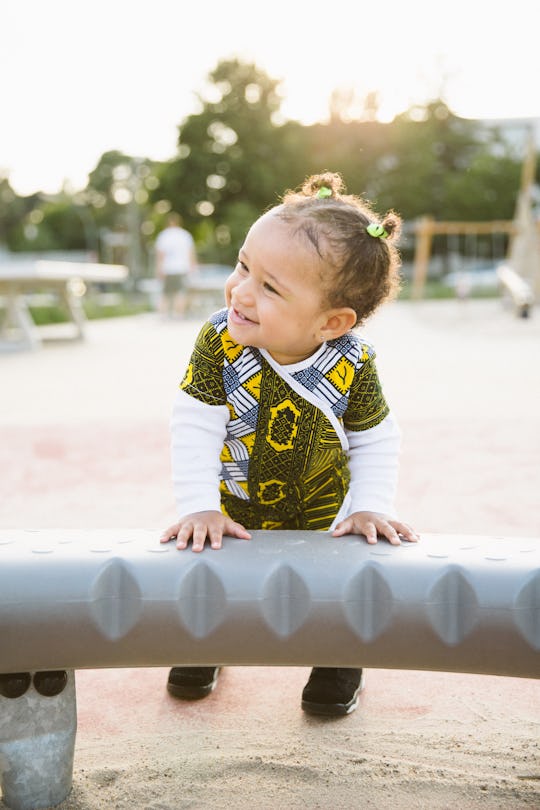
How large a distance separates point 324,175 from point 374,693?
1.01m

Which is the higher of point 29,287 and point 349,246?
point 349,246

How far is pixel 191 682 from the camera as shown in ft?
5.25

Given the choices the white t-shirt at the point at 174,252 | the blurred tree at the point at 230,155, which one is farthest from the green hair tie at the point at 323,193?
the blurred tree at the point at 230,155

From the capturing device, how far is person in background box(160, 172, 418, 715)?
1.48 metres

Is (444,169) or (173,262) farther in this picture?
(444,169)

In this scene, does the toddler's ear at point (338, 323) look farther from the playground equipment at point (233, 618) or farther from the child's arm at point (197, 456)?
the playground equipment at point (233, 618)

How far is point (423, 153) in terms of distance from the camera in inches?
1300


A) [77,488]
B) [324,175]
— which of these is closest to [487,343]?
[77,488]

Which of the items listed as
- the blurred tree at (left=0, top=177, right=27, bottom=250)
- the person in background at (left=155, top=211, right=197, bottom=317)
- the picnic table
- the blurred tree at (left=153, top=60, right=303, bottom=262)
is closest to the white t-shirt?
the person in background at (left=155, top=211, right=197, bottom=317)

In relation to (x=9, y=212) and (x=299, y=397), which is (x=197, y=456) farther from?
(x=9, y=212)

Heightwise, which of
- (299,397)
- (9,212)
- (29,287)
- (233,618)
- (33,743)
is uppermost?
(299,397)

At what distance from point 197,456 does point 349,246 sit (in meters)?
0.45

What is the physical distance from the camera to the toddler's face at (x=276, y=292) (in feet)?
4.81

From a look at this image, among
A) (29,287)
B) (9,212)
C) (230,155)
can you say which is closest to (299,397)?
(29,287)
